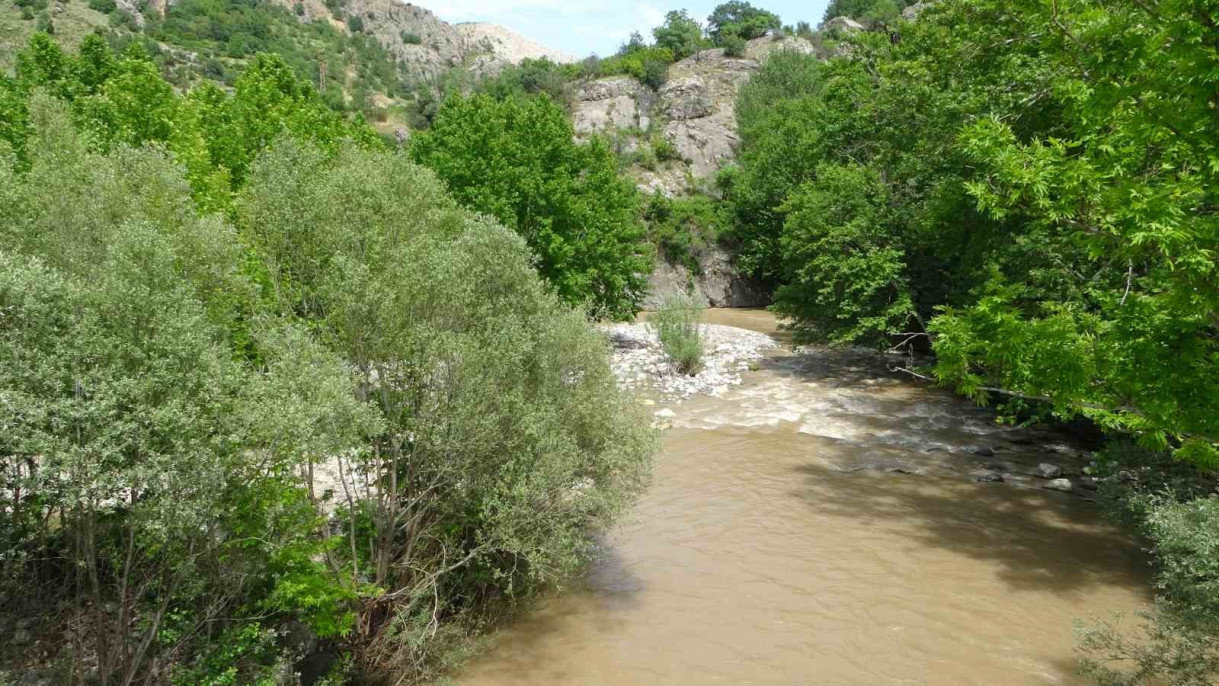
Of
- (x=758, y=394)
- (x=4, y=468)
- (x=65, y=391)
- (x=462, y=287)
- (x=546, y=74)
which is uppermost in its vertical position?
(x=546, y=74)

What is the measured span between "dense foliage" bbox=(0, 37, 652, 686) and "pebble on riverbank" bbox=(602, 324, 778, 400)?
33.8 feet

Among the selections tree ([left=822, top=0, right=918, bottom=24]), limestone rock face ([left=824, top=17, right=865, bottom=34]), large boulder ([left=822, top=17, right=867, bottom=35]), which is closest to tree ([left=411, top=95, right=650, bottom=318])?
tree ([left=822, top=0, right=918, bottom=24])

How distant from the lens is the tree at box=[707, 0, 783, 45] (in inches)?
2594

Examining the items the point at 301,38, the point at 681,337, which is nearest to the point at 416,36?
the point at 301,38

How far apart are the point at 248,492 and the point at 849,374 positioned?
71.3 feet

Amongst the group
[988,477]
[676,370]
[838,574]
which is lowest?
[838,574]

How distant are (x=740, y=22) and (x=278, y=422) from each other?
72572 millimetres

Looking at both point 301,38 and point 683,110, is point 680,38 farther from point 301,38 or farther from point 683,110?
point 301,38

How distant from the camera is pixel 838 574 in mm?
11117

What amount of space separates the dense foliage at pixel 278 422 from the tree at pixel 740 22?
61.8 metres

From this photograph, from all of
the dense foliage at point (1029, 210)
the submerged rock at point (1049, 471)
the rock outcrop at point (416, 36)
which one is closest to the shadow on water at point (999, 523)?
the submerged rock at point (1049, 471)

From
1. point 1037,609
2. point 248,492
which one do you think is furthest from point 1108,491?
point 248,492

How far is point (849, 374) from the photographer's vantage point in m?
24.3

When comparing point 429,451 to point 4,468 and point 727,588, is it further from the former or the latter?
point 727,588
